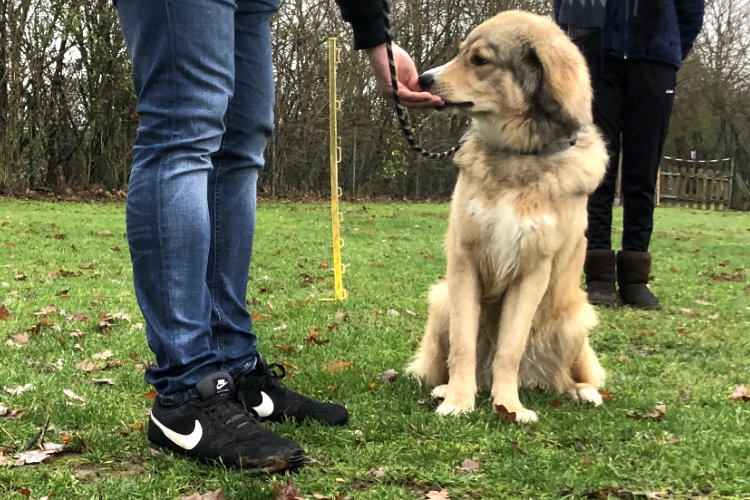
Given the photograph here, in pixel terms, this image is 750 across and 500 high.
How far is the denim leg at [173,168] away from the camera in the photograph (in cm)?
182

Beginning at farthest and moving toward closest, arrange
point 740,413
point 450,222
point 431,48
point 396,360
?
point 431,48
point 396,360
point 450,222
point 740,413

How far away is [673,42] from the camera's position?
4.70 metres

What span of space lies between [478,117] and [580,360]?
117 cm

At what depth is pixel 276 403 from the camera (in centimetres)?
230

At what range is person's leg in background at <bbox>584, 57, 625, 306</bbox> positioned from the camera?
15.5 ft

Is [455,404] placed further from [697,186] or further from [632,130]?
[697,186]

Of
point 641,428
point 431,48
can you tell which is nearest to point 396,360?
point 641,428

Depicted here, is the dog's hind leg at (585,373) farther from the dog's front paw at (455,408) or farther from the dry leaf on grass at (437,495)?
the dry leaf on grass at (437,495)

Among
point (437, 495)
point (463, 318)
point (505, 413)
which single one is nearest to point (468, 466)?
point (437, 495)

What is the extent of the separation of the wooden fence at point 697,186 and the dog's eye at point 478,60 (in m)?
24.8

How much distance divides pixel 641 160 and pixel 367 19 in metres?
3.20

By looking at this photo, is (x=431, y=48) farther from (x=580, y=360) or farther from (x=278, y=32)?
(x=580, y=360)

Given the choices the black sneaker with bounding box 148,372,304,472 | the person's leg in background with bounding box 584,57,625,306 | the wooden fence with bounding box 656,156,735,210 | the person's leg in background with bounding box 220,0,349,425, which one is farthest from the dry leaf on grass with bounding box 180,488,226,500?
the wooden fence with bounding box 656,156,735,210

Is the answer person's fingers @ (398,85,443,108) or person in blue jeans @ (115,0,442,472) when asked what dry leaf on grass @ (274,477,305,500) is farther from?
person's fingers @ (398,85,443,108)
